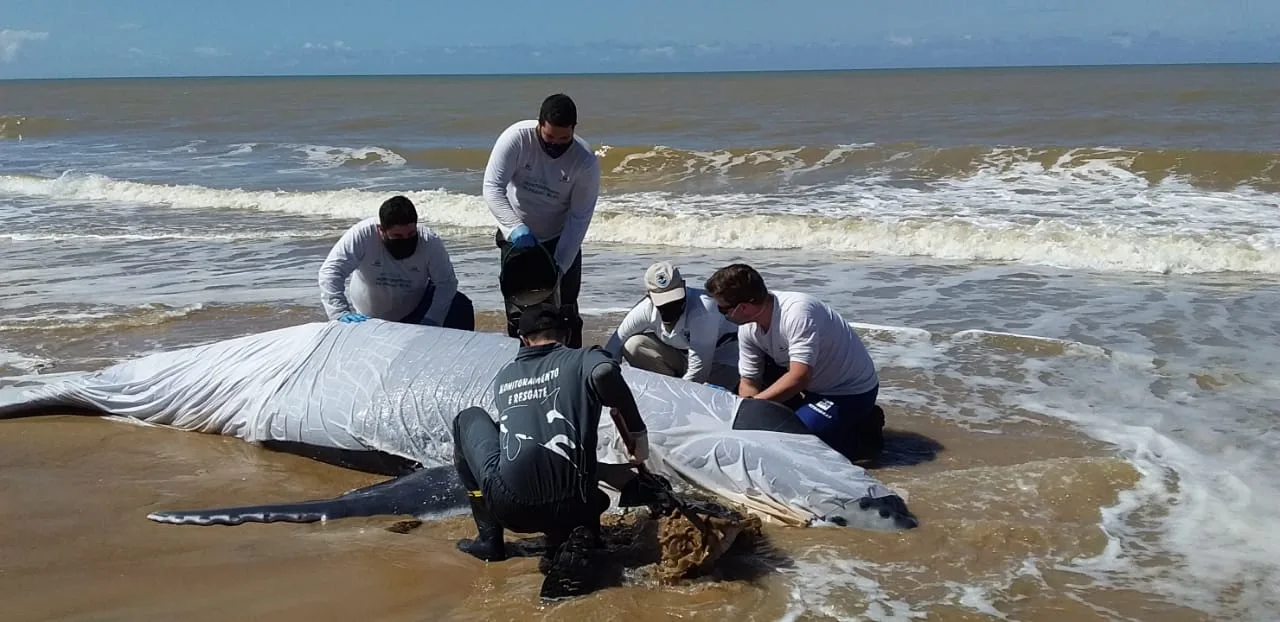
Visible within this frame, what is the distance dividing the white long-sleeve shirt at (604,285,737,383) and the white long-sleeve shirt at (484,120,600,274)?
2.23 feet

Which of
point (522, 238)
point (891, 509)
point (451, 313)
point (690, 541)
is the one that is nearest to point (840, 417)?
point (891, 509)

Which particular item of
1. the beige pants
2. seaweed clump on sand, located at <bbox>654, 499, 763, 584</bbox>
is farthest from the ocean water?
the beige pants

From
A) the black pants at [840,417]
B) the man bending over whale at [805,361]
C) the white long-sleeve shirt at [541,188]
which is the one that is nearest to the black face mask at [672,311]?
the man bending over whale at [805,361]

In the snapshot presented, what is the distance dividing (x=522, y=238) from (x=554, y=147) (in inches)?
24.5

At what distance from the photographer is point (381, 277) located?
7055 millimetres

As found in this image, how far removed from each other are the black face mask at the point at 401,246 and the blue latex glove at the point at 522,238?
0.79 m

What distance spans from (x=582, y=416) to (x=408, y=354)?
7.04ft

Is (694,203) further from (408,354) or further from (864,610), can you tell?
(864,610)

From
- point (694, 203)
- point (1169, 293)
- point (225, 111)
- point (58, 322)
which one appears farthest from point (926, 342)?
point (225, 111)

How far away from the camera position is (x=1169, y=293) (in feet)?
33.7

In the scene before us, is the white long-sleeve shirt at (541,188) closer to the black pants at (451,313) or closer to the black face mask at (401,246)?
the black face mask at (401,246)

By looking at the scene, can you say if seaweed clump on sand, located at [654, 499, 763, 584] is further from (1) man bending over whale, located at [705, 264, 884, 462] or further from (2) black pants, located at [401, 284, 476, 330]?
(2) black pants, located at [401, 284, 476, 330]

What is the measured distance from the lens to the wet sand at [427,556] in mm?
4168

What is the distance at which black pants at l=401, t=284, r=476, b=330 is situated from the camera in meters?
7.16
